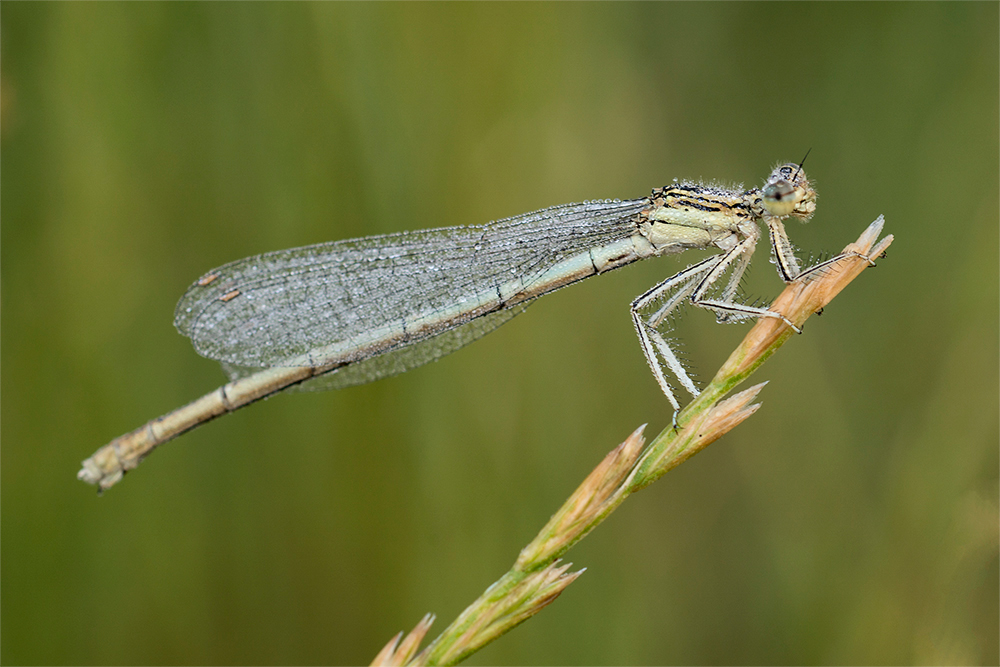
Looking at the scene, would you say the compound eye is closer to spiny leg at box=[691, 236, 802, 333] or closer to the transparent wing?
spiny leg at box=[691, 236, 802, 333]

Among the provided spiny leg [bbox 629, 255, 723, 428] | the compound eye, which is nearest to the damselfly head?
the compound eye

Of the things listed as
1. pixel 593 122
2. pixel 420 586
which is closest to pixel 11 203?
pixel 420 586

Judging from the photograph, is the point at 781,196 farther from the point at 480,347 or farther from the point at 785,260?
the point at 480,347

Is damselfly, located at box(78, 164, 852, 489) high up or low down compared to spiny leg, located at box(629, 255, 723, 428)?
up

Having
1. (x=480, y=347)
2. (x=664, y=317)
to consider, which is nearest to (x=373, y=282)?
(x=480, y=347)

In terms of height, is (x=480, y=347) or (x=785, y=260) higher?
(x=480, y=347)

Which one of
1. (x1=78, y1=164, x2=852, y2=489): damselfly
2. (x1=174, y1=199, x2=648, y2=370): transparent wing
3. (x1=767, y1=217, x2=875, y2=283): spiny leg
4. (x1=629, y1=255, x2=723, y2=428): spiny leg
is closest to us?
(x1=767, y1=217, x2=875, y2=283): spiny leg
